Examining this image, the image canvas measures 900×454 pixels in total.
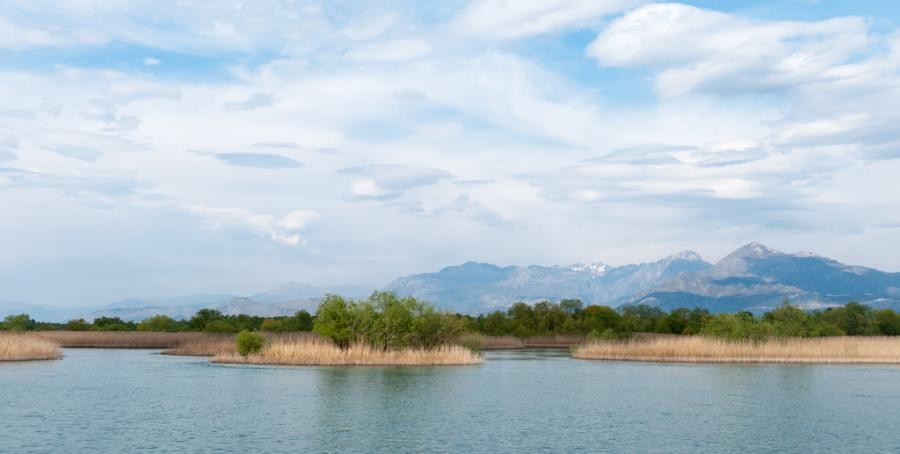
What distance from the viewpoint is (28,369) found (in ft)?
165

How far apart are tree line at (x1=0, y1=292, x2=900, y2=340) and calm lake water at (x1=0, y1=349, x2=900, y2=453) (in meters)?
7.20

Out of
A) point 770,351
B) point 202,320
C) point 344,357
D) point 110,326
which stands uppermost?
point 202,320

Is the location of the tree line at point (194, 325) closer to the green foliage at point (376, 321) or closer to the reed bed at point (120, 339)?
the reed bed at point (120, 339)

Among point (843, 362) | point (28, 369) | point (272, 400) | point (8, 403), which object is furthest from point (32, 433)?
point (843, 362)

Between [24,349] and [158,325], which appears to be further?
[158,325]

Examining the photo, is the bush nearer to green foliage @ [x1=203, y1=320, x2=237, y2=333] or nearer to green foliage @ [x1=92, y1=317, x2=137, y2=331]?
green foliage @ [x1=203, y1=320, x2=237, y2=333]

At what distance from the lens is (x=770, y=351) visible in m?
63.8

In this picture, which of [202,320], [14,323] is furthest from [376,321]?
[202,320]

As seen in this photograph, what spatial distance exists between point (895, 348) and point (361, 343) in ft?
126

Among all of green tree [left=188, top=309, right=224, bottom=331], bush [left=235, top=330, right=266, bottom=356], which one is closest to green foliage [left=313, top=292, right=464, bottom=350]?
bush [left=235, top=330, right=266, bottom=356]

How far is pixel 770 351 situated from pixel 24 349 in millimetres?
49873

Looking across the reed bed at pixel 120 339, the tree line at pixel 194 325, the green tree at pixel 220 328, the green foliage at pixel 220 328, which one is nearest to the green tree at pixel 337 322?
the reed bed at pixel 120 339

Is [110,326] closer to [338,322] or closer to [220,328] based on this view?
[220,328]

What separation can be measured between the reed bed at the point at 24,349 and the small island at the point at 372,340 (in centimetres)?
1121
